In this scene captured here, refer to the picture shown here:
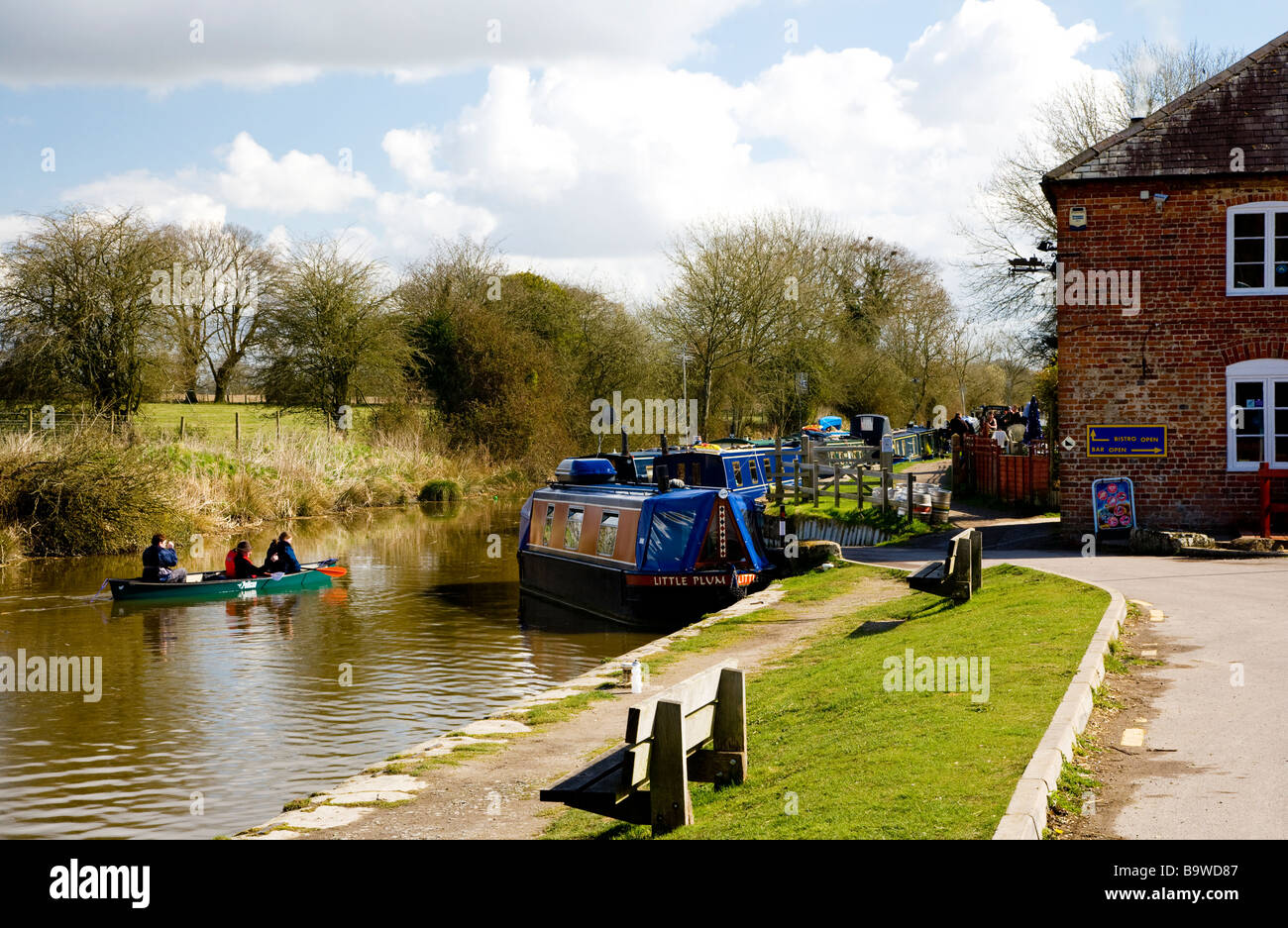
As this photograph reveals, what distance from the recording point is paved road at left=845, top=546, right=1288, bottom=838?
611 cm

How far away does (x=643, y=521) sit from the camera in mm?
19047

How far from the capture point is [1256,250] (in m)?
19.2

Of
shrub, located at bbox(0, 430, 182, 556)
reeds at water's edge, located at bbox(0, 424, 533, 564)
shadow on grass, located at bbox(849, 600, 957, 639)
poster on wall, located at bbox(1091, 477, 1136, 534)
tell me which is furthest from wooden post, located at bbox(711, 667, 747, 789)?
shrub, located at bbox(0, 430, 182, 556)

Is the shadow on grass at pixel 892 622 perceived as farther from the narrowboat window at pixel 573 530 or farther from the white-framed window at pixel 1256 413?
the narrowboat window at pixel 573 530

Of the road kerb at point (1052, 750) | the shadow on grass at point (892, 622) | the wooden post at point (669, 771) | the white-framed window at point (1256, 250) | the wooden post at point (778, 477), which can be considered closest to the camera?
the road kerb at point (1052, 750)

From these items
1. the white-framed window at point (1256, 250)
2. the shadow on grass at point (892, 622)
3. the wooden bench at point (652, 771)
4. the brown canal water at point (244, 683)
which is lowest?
the brown canal water at point (244, 683)

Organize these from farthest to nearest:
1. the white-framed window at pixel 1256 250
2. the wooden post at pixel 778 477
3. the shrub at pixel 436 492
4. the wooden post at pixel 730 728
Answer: the shrub at pixel 436 492, the wooden post at pixel 778 477, the white-framed window at pixel 1256 250, the wooden post at pixel 730 728

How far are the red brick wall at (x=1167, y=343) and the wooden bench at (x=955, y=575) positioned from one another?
5.50 m

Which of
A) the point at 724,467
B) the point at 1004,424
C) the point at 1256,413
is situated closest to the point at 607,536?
the point at 724,467

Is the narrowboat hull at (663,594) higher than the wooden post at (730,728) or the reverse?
the reverse

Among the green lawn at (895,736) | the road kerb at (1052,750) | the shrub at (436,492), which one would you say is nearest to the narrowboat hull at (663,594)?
the green lawn at (895,736)

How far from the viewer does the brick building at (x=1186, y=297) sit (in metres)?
19.0

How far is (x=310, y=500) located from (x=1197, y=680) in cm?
3248
